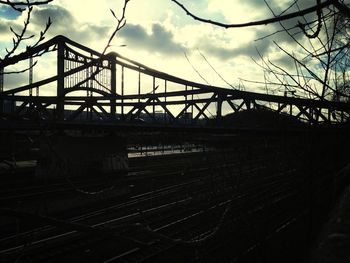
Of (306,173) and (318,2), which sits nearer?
(318,2)

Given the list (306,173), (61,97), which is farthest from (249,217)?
(61,97)

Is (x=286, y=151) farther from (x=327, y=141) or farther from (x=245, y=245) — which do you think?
(x=245, y=245)

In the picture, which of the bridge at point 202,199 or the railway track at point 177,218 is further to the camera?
the railway track at point 177,218

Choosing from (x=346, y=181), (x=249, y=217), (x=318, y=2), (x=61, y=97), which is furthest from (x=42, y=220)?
(x=249, y=217)

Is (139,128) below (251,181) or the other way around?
the other way around

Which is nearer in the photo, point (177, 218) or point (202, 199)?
point (202, 199)

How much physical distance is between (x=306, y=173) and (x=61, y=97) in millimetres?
5356

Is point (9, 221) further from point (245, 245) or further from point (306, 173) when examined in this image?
point (306, 173)

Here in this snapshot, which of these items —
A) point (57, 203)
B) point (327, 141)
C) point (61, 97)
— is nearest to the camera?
point (61, 97)

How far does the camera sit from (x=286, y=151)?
7117 millimetres

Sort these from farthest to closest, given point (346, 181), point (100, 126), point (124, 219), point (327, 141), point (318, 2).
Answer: point (100, 126)
point (124, 219)
point (327, 141)
point (346, 181)
point (318, 2)

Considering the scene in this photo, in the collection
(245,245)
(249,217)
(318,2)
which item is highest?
(318,2)

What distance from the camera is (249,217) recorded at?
6723 millimetres

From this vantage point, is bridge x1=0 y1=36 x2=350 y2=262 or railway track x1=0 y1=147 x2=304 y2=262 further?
railway track x1=0 y1=147 x2=304 y2=262
